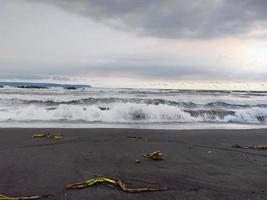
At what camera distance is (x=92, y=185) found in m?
3.48

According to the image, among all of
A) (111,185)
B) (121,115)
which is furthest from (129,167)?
(121,115)

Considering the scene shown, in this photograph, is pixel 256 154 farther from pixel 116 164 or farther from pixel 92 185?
pixel 92 185

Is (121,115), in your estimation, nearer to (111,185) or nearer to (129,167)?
(129,167)

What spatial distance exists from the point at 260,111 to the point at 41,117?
9.97 meters

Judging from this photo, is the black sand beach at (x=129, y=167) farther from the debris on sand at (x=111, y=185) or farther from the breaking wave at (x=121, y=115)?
the breaking wave at (x=121, y=115)

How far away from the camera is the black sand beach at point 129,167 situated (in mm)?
3332

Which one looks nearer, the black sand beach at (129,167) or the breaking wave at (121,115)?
the black sand beach at (129,167)

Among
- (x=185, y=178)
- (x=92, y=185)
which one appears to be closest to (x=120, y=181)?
(x=92, y=185)

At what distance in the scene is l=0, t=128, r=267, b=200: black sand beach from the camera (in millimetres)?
3332

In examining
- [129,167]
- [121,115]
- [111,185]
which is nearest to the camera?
[111,185]

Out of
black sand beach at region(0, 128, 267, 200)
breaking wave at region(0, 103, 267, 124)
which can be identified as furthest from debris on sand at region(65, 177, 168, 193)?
breaking wave at region(0, 103, 267, 124)

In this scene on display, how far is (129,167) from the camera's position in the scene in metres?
4.42

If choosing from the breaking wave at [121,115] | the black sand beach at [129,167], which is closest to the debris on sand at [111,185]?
the black sand beach at [129,167]

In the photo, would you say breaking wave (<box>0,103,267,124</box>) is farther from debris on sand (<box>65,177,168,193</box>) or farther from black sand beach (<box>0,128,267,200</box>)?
debris on sand (<box>65,177,168,193</box>)
